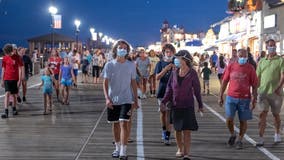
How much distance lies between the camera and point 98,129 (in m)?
13.5

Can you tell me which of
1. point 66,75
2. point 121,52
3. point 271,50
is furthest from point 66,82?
point 121,52

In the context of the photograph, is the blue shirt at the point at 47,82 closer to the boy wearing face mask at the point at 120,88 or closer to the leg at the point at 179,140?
the boy wearing face mask at the point at 120,88

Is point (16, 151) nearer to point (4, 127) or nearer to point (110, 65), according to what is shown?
point (110, 65)

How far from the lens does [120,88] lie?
9.74 meters

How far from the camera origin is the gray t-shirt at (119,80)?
9.72 metres

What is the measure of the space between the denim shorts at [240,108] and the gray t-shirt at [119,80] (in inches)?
84.0

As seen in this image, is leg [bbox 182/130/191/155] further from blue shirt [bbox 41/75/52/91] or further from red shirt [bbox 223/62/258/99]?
blue shirt [bbox 41/75/52/91]

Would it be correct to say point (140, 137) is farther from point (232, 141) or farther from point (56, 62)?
point (56, 62)

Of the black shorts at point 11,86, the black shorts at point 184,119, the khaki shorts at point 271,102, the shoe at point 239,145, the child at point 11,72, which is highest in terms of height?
the child at point 11,72

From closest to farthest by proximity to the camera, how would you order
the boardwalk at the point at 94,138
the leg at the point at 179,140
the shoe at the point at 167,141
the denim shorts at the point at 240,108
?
the leg at the point at 179,140 → the boardwalk at the point at 94,138 → the denim shorts at the point at 240,108 → the shoe at the point at 167,141

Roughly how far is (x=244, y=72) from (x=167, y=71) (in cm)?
136

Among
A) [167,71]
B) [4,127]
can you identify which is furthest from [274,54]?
[4,127]

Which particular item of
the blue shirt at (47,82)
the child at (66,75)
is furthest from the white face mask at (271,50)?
the child at (66,75)

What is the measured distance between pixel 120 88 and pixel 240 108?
2423mm
